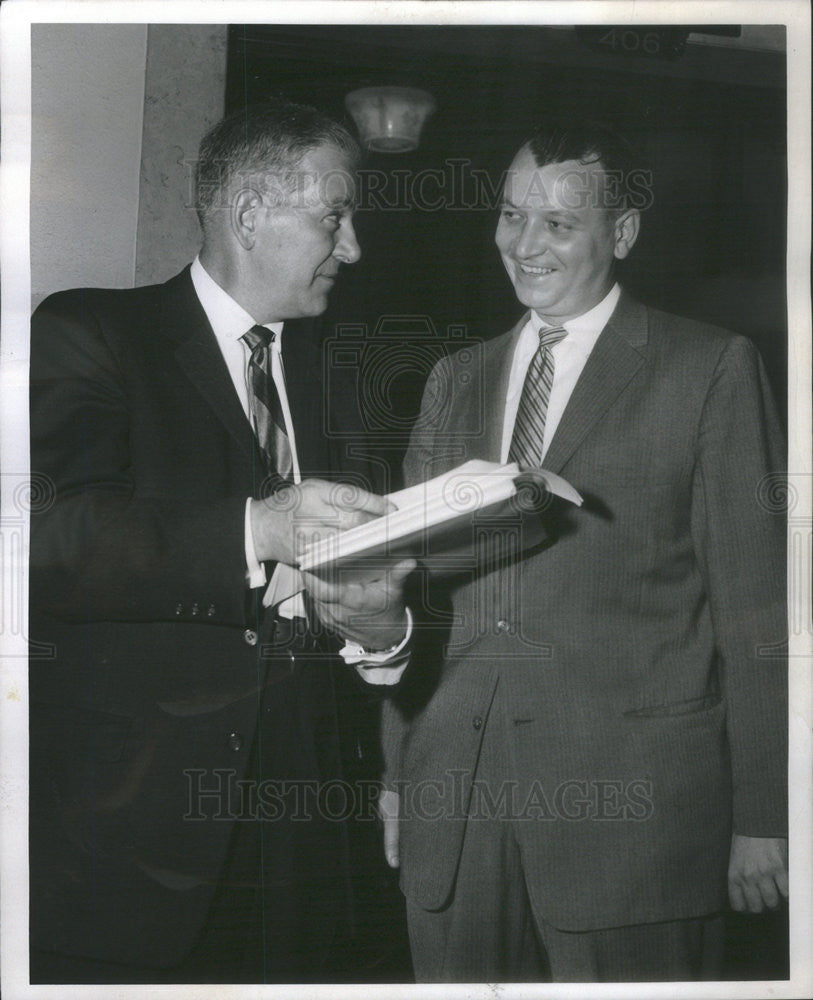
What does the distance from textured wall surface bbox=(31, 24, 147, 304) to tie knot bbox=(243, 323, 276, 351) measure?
21 cm

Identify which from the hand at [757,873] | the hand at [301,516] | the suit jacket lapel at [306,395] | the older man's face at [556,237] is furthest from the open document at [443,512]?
the hand at [757,873]

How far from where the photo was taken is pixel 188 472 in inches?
60.2

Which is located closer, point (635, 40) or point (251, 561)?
point (251, 561)

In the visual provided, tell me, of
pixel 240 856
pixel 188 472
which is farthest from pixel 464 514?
pixel 240 856

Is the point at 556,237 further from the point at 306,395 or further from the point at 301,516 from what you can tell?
the point at 301,516

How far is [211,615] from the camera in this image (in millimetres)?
1520

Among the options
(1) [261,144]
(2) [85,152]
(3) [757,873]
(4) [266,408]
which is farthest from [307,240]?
(3) [757,873]

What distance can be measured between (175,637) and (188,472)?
0.26 m

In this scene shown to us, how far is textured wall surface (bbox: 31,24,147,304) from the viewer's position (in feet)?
5.15

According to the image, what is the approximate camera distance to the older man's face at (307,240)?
5.11ft

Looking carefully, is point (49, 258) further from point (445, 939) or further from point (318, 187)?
point (445, 939)

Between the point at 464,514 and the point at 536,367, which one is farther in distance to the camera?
the point at 536,367

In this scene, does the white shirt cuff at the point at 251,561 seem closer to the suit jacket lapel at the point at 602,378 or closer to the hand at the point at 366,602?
the hand at the point at 366,602

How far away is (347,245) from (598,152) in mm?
432
